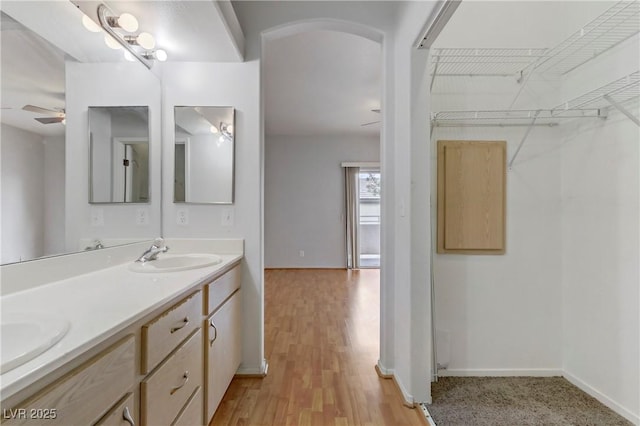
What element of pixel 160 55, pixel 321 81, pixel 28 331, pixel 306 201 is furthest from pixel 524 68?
pixel 306 201

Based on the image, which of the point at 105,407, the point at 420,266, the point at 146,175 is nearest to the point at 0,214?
the point at 105,407

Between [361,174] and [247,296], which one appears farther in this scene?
[361,174]

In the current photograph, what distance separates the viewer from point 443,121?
1.93m

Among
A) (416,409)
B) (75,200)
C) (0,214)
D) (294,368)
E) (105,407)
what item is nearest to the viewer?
(105,407)

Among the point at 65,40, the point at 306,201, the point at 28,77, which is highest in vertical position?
the point at 65,40

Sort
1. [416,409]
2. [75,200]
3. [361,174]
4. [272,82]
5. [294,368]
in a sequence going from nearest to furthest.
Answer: [75,200]
[416,409]
[294,368]
[272,82]
[361,174]

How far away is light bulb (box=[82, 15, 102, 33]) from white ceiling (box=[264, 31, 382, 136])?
1197mm

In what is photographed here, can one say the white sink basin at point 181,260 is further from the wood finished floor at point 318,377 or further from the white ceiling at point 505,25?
the white ceiling at point 505,25

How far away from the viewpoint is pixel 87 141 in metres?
1.37

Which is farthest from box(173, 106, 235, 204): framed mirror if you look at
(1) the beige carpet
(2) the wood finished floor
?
(1) the beige carpet

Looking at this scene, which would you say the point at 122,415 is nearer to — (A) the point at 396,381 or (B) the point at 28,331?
(B) the point at 28,331

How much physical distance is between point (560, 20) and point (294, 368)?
3014 millimetres

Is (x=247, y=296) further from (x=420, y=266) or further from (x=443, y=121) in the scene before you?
(x=443, y=121)

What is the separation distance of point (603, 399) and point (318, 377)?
1.69 metres
